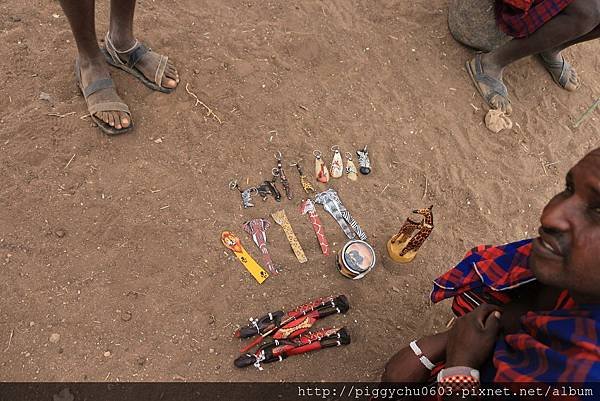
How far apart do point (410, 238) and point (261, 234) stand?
2.49 feet

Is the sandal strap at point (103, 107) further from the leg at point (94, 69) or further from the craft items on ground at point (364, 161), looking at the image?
the craft items on ground at point (364, 161)

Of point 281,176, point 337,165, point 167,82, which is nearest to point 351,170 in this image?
point 337,165

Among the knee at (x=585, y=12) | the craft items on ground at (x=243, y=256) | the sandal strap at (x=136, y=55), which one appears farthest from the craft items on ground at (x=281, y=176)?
the knee at (x=585, y=12)

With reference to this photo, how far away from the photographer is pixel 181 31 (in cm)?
319

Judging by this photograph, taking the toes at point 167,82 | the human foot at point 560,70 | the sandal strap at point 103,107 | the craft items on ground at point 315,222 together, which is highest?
the human foot at point 560,70

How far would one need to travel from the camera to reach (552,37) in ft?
10.6

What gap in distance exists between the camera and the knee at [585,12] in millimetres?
3059

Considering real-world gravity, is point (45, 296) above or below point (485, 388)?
below

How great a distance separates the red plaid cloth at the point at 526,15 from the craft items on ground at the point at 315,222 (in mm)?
1863

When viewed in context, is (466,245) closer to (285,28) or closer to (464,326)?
(464,326)

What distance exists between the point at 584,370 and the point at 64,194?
91.6 inches

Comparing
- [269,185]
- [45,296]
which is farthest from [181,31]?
[45,296]

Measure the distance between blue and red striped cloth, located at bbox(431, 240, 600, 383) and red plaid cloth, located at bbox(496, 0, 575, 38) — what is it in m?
2.01

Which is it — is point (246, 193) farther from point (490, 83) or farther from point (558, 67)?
point (558, 67)
